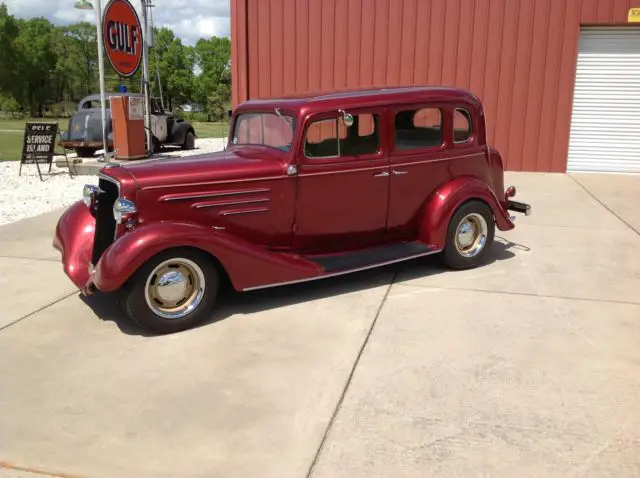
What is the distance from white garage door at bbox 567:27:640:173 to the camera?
1148cm

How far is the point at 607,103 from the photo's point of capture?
1173 cm

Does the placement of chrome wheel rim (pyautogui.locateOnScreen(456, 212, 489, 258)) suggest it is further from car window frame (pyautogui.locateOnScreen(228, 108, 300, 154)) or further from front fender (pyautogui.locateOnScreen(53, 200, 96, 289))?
front fender (pyautogui.locateOnScreen(53, 200, 96, 289))

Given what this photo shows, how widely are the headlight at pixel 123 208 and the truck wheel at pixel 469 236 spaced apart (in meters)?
2.77

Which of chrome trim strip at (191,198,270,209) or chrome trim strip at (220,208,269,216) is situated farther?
chrome trim strip at (220,208,269,216)

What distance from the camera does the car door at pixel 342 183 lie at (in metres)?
4.70

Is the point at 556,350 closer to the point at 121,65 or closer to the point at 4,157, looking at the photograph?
the point at 121,65

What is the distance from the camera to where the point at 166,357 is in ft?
12.4

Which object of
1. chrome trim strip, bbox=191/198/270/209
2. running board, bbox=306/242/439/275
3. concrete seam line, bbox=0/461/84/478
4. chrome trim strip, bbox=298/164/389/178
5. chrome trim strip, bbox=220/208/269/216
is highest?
chrome trim strip, bbox=298/164/389/178

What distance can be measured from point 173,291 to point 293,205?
45.5 inches

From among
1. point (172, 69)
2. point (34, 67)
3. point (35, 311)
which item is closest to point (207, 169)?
point (35, 311)

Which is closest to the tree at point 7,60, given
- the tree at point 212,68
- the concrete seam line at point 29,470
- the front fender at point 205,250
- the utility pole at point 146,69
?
the tree at point 212,68

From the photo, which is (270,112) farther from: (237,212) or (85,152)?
(85,152)

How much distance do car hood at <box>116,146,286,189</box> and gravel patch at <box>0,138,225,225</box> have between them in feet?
11.0

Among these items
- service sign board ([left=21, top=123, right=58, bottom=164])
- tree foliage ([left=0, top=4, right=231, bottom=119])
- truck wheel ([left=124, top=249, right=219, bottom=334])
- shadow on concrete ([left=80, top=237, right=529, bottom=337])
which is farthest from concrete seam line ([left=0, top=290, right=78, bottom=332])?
tree foliage ([left=0, top=4, right=231, bottom=119])
